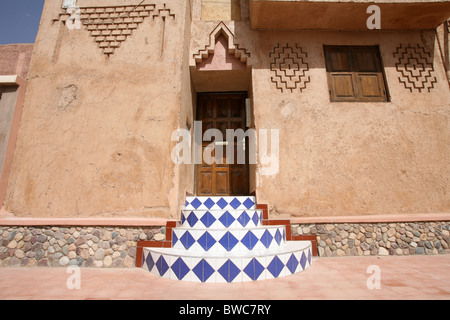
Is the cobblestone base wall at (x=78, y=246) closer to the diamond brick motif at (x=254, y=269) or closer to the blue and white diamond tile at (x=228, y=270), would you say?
the blue and white diamond tile at (x=228, y=270)

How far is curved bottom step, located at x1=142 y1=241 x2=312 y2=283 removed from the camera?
2594mm

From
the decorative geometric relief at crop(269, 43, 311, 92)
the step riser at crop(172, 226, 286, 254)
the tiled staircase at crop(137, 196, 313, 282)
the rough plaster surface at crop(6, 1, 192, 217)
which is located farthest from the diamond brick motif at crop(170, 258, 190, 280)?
the decorative geometric relief at crop(269, 43, 311, 92)

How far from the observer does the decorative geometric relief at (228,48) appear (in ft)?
15.8

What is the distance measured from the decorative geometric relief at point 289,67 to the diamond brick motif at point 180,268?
366 cm

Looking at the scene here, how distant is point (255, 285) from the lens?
2.46m

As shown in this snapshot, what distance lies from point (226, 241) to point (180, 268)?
0.67 metres

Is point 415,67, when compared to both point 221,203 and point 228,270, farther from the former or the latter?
point 228,270

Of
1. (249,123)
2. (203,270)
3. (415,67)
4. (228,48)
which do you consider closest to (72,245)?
(203,270)

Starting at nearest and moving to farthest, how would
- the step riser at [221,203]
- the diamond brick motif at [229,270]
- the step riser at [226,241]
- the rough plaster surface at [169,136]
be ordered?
the diamond brick motif at [229,270]
the step riser at [226,241]
the rough plaster surface at [169,136]
the step riser at [221,203]

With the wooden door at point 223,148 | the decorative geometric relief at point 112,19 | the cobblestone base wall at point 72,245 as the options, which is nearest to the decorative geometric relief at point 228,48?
the decorative geometric relief at point 112,19

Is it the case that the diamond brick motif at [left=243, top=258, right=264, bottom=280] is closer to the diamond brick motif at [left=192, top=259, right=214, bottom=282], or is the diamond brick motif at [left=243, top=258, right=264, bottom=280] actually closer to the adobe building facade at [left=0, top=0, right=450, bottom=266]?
the diamond brick motif at [left=192, top=259, right=214, bottom=282]

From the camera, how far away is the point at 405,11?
4.54 meters
